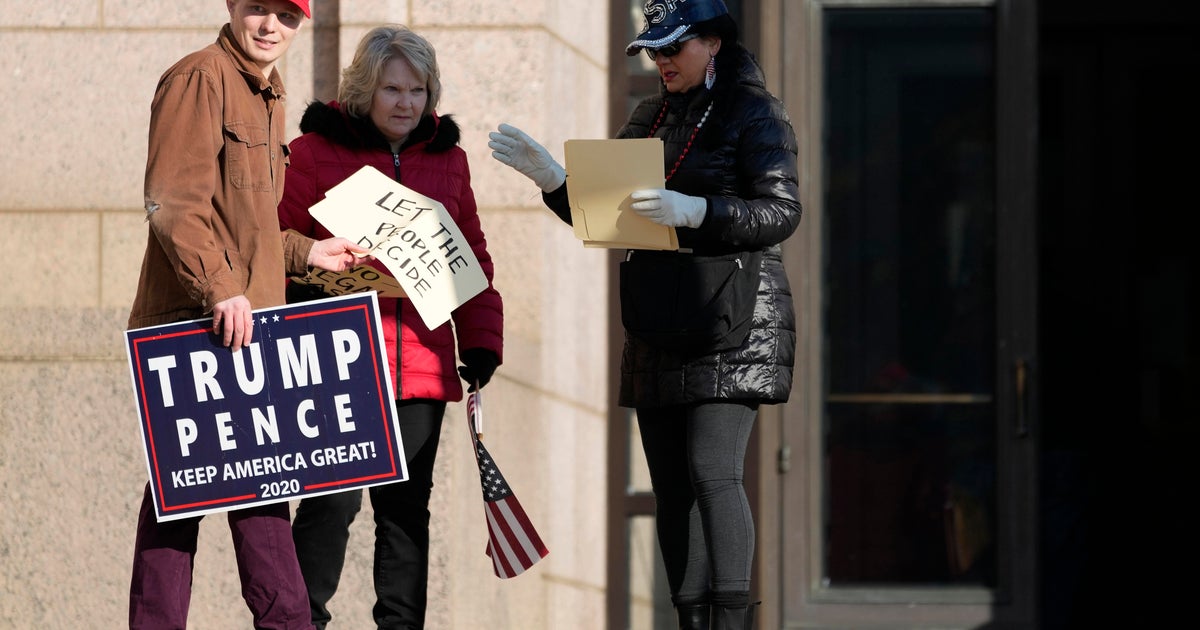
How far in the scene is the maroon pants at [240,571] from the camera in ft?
15.2

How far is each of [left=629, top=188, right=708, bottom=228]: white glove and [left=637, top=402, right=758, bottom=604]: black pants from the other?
1.77 feet

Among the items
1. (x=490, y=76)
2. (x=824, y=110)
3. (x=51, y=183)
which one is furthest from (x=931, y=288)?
(x=51, y=183)

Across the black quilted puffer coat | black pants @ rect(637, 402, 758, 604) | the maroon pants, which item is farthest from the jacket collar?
black pants @ rect(637, 402, 758, 604)

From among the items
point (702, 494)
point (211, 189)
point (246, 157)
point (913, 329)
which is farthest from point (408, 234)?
point (913, 329)

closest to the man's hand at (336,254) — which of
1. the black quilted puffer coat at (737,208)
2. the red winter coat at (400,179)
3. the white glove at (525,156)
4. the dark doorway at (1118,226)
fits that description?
the red winter coat at (400,179)

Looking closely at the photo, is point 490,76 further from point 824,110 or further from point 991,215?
point 991,215

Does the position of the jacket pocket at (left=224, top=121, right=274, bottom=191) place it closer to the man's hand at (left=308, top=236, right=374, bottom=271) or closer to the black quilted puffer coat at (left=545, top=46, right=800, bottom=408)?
the man's hand at (left=308, top=236, right=374, bottom=271)

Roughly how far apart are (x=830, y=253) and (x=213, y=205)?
3662 millimetres

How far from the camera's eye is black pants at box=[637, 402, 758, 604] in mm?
5125

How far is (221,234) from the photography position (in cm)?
466

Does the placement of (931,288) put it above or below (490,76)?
below

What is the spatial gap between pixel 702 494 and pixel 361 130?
1414 millimetres

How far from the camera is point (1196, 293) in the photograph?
36.9 ft

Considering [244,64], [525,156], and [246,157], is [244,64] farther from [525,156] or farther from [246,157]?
[525,156]
